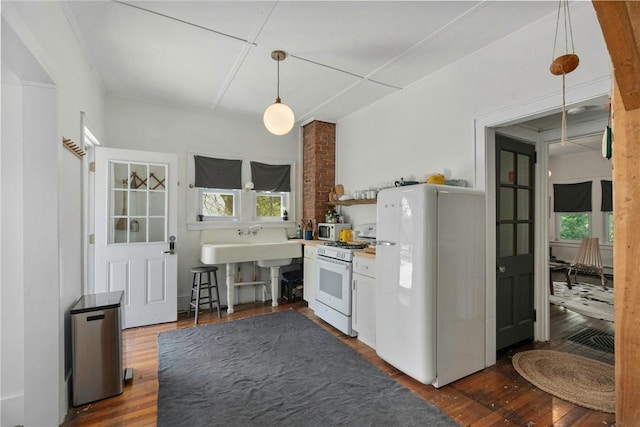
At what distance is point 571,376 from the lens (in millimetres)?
2439

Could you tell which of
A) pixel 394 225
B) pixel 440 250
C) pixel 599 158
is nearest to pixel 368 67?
pixel 394 225

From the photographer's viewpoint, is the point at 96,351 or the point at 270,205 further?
the point at 270,205

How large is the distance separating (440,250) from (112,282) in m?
3.49

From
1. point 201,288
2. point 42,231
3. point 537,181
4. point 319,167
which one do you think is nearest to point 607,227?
point 537,181

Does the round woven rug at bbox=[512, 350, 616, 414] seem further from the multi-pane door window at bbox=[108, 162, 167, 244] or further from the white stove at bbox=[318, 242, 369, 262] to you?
the multi-pane door window at bbox=[108, 162, 167, 244]

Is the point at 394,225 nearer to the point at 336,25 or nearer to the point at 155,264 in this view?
the point at 336,25

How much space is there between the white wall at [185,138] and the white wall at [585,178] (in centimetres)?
689

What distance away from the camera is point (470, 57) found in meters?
2.75

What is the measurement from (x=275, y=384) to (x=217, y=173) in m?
2.99

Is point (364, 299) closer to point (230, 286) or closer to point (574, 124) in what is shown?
point (230, 286)

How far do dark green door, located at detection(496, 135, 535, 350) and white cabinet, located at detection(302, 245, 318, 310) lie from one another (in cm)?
211

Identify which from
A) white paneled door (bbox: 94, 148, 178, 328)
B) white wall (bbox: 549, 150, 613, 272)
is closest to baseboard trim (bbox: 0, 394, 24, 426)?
white paneled door (bbox: 94, 148, 178, 328)

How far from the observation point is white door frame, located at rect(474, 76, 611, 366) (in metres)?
2.18

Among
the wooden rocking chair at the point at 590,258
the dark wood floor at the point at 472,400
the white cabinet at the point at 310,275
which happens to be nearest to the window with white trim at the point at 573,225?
the wooden rocking chair at the point at 590,258
